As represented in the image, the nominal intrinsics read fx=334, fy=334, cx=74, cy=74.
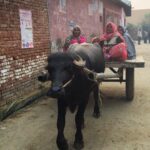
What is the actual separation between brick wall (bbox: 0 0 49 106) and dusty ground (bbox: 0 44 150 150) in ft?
1.73

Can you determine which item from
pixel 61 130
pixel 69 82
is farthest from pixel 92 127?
pixel 69 82

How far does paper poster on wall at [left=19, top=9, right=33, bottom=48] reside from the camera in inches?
293

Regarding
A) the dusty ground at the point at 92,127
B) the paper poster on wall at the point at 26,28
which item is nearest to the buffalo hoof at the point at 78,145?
the dusty ground at the point at 92,127

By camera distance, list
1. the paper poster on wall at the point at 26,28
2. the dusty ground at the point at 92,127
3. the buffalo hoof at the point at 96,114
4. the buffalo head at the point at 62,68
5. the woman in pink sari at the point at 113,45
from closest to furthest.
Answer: the buffalo head at the point at 62,68 → the dusty ground at the point at 92,127 → the buffalo hoof at the point at 96,114 → the woman in pink sari at the point at 113,45 → the paper poster on wall at the point at 26,28

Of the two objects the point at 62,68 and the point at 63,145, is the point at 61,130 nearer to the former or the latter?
the point at 63,145

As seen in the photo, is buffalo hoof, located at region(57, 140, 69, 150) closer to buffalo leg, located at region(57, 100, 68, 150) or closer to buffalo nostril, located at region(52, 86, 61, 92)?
buffalo leg, located at region(57, 100, 68, 150)

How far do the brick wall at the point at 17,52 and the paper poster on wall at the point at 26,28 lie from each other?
11 centimetres

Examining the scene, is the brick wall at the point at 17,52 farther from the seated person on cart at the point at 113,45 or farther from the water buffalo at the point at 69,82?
the water buffalo at the point at 69,82

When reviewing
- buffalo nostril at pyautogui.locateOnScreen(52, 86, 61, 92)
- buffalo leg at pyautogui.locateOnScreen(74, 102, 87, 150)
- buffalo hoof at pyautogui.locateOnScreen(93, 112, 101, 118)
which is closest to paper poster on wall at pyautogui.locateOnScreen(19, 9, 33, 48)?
buffalo hoof at pyautogui.locateOnScreen(93, 112, 101, 118)

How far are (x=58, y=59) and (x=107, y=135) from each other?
1.81 m

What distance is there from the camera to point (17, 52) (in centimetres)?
720

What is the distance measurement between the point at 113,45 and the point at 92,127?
2261 millimetres

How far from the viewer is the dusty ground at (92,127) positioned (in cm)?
508

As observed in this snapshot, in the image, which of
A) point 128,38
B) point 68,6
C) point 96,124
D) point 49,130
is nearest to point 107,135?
point 96,124
